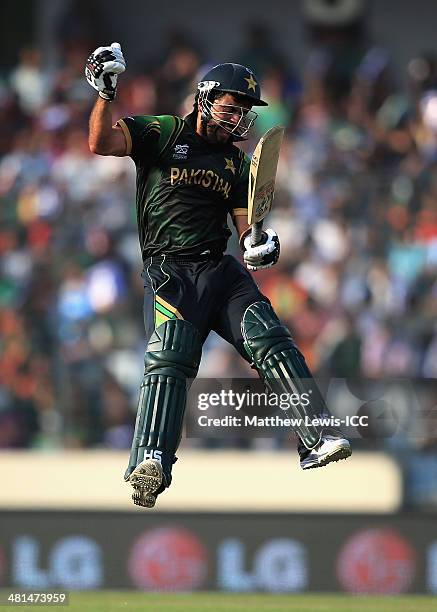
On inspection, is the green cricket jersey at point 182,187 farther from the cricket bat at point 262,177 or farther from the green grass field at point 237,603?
the green grass field at point 237,603

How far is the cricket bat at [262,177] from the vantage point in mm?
7172

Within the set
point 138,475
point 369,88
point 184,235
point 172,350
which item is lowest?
point 138,475

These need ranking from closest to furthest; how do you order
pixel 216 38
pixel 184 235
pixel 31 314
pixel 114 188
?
pixel 184 235 < pixel 31 314 < pixel 114 188 < pixel 216 38

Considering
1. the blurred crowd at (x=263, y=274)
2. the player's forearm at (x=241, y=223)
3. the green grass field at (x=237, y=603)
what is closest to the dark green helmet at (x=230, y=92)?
the player's forearm at (x=241, y=223)

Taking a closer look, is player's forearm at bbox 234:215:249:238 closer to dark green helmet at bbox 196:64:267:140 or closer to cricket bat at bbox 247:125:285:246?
cricket bat at bbox 247:125:285:246

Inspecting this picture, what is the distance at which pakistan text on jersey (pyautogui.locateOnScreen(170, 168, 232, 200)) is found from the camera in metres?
7.48

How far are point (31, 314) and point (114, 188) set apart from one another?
4.79 feet

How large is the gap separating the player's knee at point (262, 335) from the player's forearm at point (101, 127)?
3.79ft

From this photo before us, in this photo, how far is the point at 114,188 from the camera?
1250 centimetres

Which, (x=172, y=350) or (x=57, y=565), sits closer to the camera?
(x=172, y=350)

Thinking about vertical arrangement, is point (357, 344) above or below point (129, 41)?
below

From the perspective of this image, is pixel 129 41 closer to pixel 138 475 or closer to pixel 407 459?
pixel 407 459

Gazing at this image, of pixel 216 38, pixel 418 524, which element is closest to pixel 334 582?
pixel 418 524

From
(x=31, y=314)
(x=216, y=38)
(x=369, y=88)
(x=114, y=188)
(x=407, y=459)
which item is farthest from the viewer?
(x=216, y=38)
